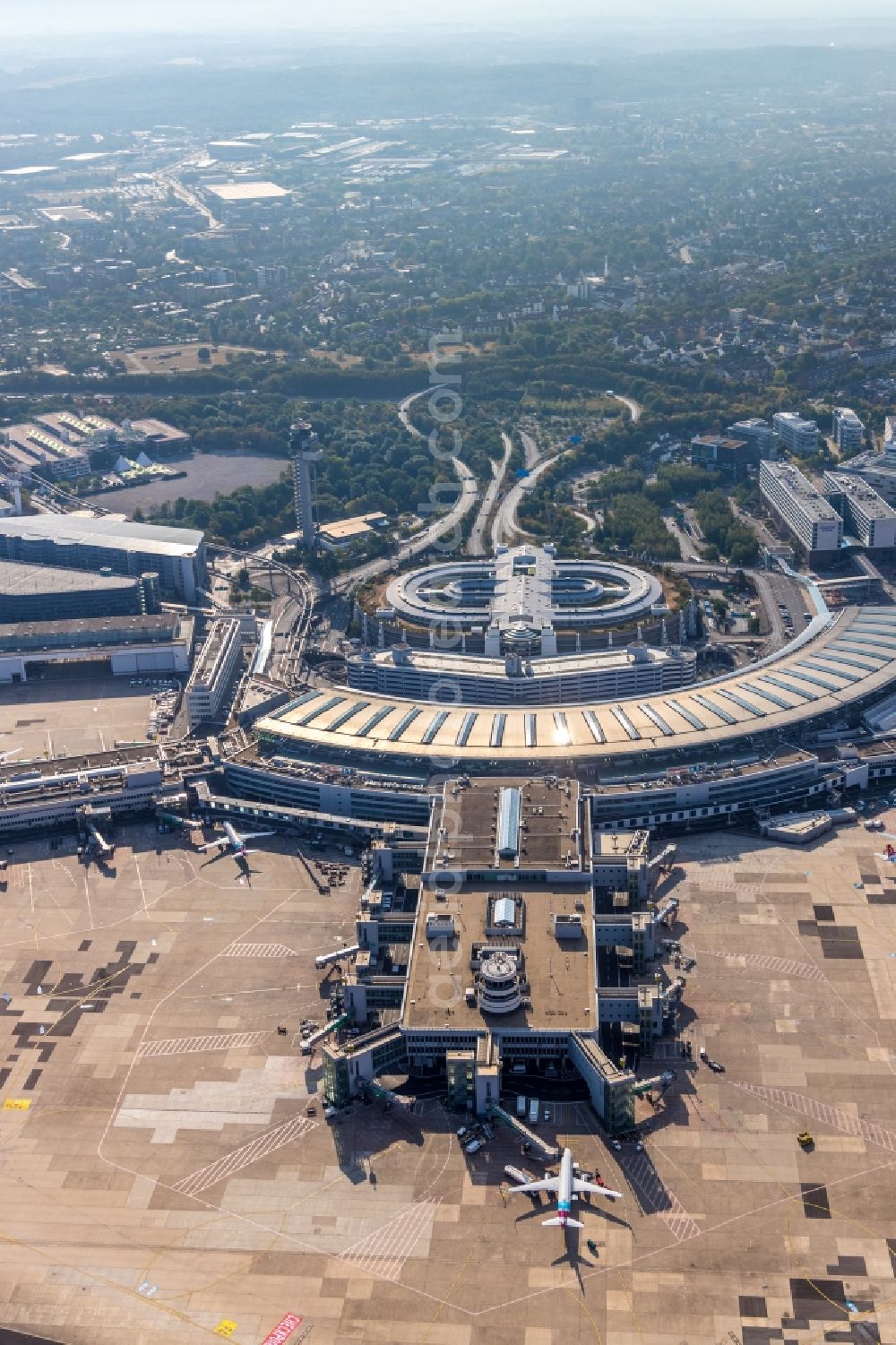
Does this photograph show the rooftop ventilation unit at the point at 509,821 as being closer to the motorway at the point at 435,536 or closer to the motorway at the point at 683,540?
the motorway at the point at 435,536

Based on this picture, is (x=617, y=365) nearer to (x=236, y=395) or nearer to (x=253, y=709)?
(x=236, y=395)

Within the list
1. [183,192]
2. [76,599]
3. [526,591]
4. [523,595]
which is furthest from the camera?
[183,192]

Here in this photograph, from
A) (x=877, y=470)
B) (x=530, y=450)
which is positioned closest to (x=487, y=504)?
(x=530, y=450)

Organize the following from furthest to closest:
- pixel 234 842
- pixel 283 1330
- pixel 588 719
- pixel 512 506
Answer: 1. pixel 512 506
2. pixel 588 719
3. pixel 234 842
4. pixel 283 1330

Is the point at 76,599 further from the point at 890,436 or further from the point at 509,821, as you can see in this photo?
the point at 890,436

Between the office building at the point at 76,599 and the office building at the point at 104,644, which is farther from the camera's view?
the office building at the point at 76,599

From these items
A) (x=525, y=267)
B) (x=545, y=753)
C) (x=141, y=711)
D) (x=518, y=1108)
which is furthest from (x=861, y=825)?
(x=525, y=267)

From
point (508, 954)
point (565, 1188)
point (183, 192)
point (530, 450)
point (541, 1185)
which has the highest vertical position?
point (183, 192)

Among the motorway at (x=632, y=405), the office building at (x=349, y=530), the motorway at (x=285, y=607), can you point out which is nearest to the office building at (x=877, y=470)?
the motorway at (x=632, y=405)
